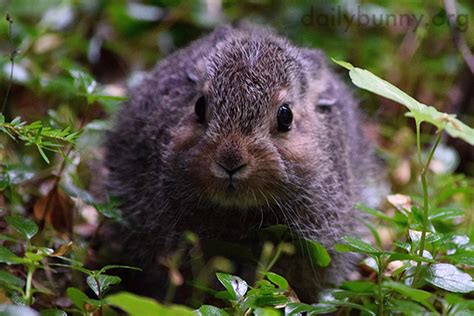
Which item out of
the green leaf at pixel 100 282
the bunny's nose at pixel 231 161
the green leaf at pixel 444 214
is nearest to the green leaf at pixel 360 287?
the green leaf at pixel 444 214

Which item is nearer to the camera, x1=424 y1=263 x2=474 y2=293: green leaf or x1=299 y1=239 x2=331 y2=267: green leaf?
x1=424 y1=263 x2=474 y2=293: green leaf

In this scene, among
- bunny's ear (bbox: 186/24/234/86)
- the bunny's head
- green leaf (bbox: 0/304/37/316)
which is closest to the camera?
green leaf (bbox: 0/304/37/316)

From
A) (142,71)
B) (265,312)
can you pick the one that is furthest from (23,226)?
(142,71)

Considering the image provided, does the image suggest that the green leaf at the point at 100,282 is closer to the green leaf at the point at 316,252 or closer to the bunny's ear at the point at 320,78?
the green leaf at the point at 316,252

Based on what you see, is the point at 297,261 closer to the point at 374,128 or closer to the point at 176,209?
the point at 176,209

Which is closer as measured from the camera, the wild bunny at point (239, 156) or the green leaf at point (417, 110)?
the green leaf at point (417, 110)

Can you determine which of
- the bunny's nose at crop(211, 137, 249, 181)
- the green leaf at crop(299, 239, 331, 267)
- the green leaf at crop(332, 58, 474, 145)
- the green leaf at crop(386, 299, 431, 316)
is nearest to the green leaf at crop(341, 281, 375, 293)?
the green leaf at crop(386, 299, 431, 316)

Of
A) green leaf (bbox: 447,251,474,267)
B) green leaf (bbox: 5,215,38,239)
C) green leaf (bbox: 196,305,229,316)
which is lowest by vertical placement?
green leaf (bbox: 196,305,229,316)

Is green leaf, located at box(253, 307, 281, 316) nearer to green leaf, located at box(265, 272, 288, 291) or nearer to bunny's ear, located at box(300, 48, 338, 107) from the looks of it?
green leaf, located at box(265, 272, 288, 291)
